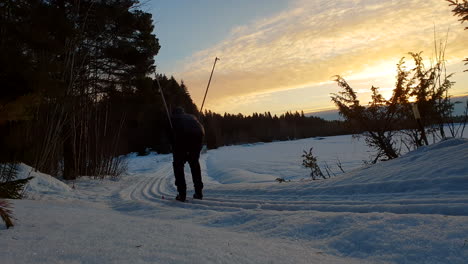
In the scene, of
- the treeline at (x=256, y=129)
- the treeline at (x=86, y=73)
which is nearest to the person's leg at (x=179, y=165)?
the treeline at (x=86, y=73)

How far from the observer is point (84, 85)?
10.6 m

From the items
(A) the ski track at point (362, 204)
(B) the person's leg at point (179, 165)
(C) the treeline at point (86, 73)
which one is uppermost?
Answer: (C) the treeline at point (86, 73)

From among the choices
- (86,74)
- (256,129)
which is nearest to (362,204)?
(86,74)

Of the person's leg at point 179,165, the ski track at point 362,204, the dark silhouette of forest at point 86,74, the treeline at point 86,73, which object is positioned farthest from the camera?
the treeline at point 86,73

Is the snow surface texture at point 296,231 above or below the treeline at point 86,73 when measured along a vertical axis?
below


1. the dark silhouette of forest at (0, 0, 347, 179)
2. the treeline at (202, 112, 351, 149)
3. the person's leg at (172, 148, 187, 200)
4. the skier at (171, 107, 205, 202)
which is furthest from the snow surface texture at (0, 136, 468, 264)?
the treeline at (202, 112, 351, 149)

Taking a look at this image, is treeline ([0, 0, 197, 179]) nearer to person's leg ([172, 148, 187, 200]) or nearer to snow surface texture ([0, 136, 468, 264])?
person's leg ([172, 148, 187, 200])

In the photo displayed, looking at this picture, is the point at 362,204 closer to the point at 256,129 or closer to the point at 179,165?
the point at 179,165

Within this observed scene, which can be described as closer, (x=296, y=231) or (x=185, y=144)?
(x=296, y=231)

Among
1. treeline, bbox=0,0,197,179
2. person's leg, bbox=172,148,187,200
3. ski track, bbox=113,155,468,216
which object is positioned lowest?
ski track, bbox=113,155,468,216

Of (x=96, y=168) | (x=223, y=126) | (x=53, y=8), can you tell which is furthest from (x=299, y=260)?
(x=223, y=126)

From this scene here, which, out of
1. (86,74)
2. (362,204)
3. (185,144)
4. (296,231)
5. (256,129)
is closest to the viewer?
(296,231)

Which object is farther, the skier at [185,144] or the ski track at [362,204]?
the skier at [185,144]

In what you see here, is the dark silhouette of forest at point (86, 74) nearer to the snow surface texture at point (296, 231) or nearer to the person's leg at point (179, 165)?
the person's leg at point (179, 165)
